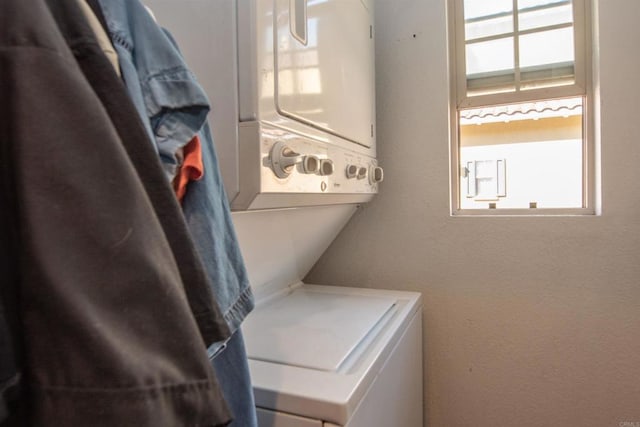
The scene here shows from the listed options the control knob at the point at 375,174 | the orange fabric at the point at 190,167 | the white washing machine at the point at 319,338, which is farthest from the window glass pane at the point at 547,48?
the orange fabric at the point at 190,167

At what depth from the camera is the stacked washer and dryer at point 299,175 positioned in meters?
1.04

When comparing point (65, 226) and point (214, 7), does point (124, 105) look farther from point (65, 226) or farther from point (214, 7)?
point (214, 7)

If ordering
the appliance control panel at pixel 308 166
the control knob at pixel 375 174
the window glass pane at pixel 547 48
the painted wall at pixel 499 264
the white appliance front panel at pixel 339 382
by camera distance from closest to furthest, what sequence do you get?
1. the white appliance front panel at pixel 339 382
2. the appliance control panel at pixel 308 166
3. the painted wall at pixel 499 264
4. the control knob at pixel 375 174
5. the window glass pane at pixel 547 48

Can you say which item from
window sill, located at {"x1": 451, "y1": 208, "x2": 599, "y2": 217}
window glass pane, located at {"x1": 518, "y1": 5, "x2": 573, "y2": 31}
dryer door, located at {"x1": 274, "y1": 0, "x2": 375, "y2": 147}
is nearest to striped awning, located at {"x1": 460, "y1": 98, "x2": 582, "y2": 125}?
window glass pane, located at {"x1": 518, "y1": 5, "x2": 573, "y2": 31}

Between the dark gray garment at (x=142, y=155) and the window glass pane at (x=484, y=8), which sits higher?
the window glass pane at (x=484, y=8)

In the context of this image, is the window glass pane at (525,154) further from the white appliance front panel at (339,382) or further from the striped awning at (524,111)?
the white appliance front panel at (339,382)

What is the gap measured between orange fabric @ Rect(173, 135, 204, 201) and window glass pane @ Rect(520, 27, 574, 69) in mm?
2136

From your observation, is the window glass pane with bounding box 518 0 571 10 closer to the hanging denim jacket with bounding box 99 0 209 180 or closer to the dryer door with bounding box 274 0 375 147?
the dryer door with bounding box 274 0 375 147

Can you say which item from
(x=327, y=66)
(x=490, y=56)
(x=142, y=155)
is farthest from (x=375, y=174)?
(x=142, y=155)

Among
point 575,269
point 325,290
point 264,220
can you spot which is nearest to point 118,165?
point 264,220

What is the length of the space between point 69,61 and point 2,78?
0.07 m

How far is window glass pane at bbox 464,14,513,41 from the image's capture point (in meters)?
2.15

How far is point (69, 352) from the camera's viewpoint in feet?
1.32

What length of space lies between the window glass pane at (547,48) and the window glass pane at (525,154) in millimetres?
232
